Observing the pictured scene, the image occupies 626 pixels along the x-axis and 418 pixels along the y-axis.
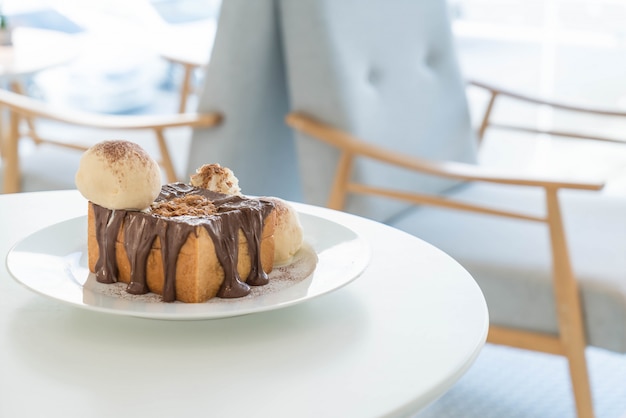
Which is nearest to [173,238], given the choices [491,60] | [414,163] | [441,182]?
[414,163]

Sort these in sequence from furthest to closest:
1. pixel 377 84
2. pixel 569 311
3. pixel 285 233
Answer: pixel 377 84 → pixel 569 311 → pixel 285 233

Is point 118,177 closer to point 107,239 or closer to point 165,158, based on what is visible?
point 107,239

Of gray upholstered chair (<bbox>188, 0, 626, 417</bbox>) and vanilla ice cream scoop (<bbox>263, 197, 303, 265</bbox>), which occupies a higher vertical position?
vanilla ice cream scoop (<bbox>263, 197, 303, 265</bbox>)

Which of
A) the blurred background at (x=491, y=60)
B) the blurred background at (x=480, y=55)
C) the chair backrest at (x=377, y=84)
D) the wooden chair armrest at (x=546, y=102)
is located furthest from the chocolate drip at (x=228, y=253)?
the blurred background at (x=480, y=55)

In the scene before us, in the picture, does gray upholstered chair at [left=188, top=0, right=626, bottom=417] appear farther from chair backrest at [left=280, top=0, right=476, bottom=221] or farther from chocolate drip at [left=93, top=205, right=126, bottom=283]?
chocolate drip at [left=93, top=205, right=126, bottom=283]

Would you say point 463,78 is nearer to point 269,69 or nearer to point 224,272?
point 269,69

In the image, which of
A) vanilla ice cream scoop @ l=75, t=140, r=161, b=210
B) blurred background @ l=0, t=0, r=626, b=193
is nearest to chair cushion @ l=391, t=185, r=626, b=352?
vanilla ice cream scoop @ l=75, t=140, r=161, b=210

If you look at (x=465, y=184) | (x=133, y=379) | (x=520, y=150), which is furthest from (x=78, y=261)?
(x=520, y=150)
